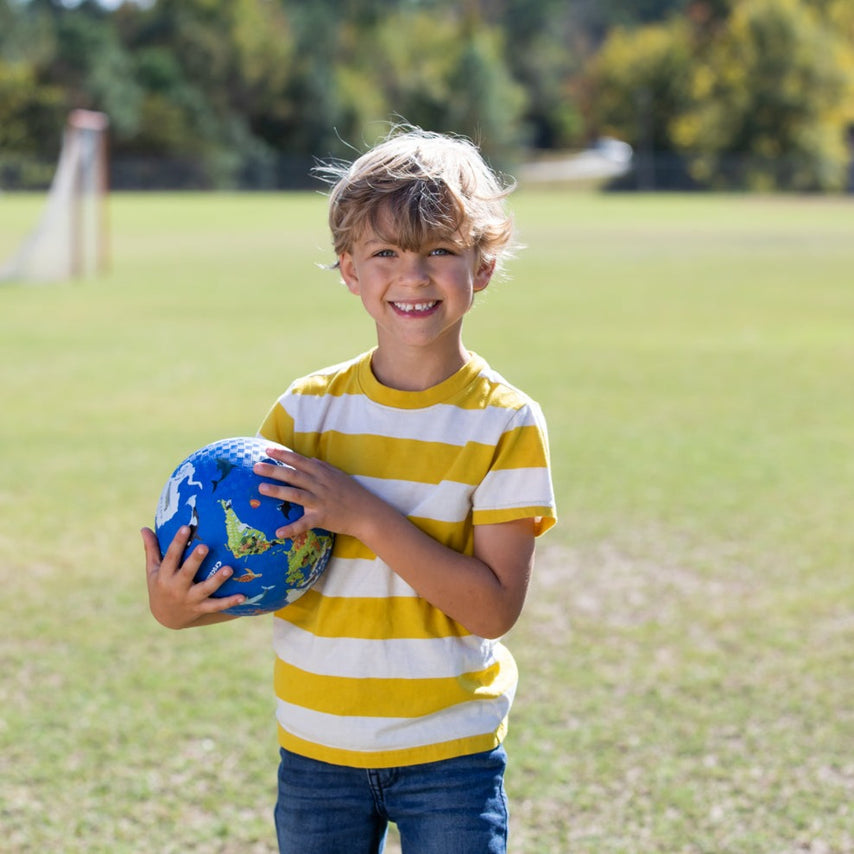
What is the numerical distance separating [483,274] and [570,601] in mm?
3094

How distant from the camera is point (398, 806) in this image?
230cm

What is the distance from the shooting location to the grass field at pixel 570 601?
355 centimetres

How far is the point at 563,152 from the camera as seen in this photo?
96.2m

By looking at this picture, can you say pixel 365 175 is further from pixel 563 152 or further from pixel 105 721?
pixel 563 152

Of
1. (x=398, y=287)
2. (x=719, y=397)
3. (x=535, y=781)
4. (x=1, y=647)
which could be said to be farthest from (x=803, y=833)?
(x=719, y=397)

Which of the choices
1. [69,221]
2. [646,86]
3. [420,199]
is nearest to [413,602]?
→ [420,199]

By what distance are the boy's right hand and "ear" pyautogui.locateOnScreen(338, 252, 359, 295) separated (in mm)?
583

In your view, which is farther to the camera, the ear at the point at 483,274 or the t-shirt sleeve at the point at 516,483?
the ear at the point at 483,274

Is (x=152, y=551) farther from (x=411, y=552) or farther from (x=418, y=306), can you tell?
(x=418, y=306)

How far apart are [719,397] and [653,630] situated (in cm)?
543

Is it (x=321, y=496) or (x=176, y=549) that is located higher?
(x=321, y=496)

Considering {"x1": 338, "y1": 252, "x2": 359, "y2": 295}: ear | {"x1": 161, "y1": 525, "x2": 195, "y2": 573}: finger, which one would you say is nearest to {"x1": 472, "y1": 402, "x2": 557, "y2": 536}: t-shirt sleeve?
{"x1": 338, "y1": 252, "x2": 359, "y2": 295}: ear

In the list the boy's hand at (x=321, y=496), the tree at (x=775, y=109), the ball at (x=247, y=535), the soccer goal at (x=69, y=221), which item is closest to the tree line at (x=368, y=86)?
the tree at (x=775, y=109)

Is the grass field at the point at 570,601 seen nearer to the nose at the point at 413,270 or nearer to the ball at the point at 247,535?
the nose at the point at 413,270
